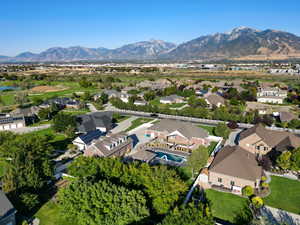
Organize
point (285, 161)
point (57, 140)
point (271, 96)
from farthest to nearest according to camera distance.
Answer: point (271, 96), point (57, 140), point (285, 161)

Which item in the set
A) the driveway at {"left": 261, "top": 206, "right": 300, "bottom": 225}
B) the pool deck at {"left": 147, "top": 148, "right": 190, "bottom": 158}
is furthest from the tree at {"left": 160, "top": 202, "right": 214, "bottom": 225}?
the pool deck at {"left": 147, "top": 148, "right": 190, "bottom": 158}

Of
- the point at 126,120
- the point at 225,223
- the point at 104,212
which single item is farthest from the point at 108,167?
the point at 126,120

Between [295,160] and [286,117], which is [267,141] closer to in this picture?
[295,160]

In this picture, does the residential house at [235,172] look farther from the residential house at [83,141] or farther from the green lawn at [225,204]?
the residential house at [83,141]

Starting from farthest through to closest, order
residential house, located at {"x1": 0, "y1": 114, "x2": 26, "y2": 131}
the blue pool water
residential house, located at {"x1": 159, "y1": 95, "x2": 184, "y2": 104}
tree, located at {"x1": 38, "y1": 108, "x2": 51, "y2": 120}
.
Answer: residential house, located at {"x1": 159, "y1": 95, "x2": 184, "y2": 104}
tree, located at {"x1": 38, "y1": 108, "x2": 51, "y2": 120}
residential house, located at {"x1": 0, "y1": 114, "x2": 26, "y2": 131}
the blue pool water

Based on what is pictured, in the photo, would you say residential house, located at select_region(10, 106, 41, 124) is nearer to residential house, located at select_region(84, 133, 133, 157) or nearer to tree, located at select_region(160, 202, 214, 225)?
residential house, located at select_region(84, 133, 133, 157)

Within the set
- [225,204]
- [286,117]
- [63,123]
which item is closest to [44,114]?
[63,123]

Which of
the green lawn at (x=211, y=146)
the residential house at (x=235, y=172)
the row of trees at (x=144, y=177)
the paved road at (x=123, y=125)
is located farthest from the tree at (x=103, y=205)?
the paved road at (x=123, y=125)
